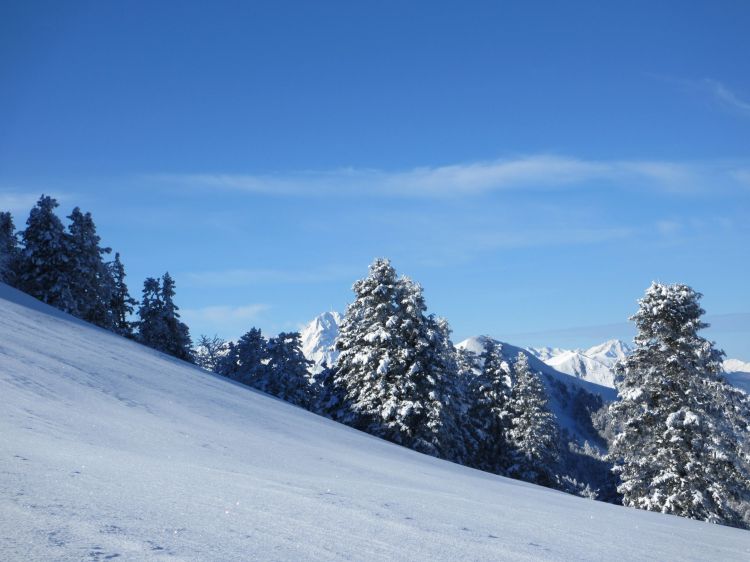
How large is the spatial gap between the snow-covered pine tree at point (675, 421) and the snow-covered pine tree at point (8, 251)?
36.5m

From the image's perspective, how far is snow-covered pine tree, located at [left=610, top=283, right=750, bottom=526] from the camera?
65.9 ft

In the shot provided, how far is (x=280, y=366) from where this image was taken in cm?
4484

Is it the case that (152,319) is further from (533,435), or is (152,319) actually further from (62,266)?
(533,435)

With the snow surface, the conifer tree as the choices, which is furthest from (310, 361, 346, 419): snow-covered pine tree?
the snow surface

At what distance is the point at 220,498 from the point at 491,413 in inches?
1434

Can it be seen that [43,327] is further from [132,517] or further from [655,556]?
[655,556]

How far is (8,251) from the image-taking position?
140ft

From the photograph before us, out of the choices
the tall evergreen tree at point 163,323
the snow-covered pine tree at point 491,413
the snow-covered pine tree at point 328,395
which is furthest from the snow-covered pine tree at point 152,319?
the snow-covered pine tree at point 491,413

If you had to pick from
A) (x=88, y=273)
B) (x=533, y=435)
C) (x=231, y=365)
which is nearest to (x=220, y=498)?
(x=533, y=435)

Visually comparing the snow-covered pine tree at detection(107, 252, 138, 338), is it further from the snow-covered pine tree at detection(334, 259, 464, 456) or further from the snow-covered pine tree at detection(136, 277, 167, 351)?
the snow-covered pine tree at detection(334, 259, 464, 456)

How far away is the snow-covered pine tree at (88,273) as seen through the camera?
39.0 m

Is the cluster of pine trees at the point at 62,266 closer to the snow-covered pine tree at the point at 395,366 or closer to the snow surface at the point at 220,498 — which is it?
the snow-covered pine tree at the point at 395,366

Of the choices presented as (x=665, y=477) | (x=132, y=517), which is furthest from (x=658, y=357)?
(x=132, y=517)

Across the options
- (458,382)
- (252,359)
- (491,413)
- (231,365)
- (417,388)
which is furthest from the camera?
(231,365)
